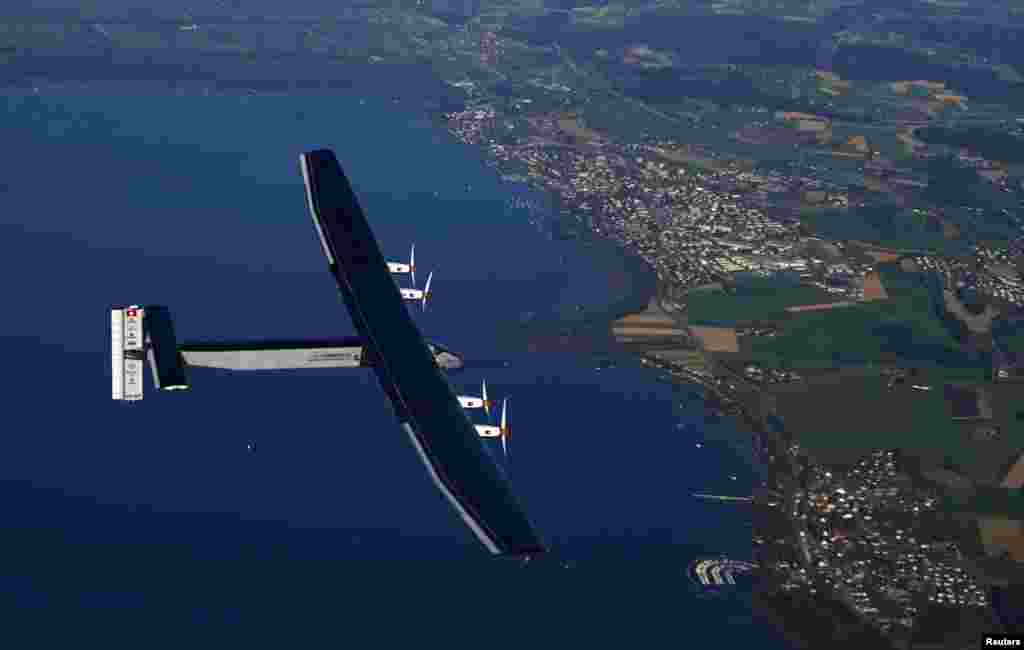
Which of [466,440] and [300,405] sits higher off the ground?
[466,440]

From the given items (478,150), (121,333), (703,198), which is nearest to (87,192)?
(478,150)

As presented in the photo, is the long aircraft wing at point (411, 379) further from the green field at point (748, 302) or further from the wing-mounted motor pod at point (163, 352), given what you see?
the green field at point (748, 302)

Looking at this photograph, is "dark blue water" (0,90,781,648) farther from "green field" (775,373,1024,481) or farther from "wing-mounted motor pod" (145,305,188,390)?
"wing-mounted motor pod" (145,305,188,390)

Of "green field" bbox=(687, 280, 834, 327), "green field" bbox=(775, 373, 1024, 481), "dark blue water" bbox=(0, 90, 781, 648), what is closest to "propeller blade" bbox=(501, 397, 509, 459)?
"dark blue water" bbox=(0, 90, 781, 648)

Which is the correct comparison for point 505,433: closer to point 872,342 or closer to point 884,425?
point 884,425

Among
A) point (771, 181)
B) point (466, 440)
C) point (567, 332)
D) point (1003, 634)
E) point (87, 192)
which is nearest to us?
point (466, 440)

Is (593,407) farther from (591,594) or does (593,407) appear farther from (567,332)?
(591,594)
